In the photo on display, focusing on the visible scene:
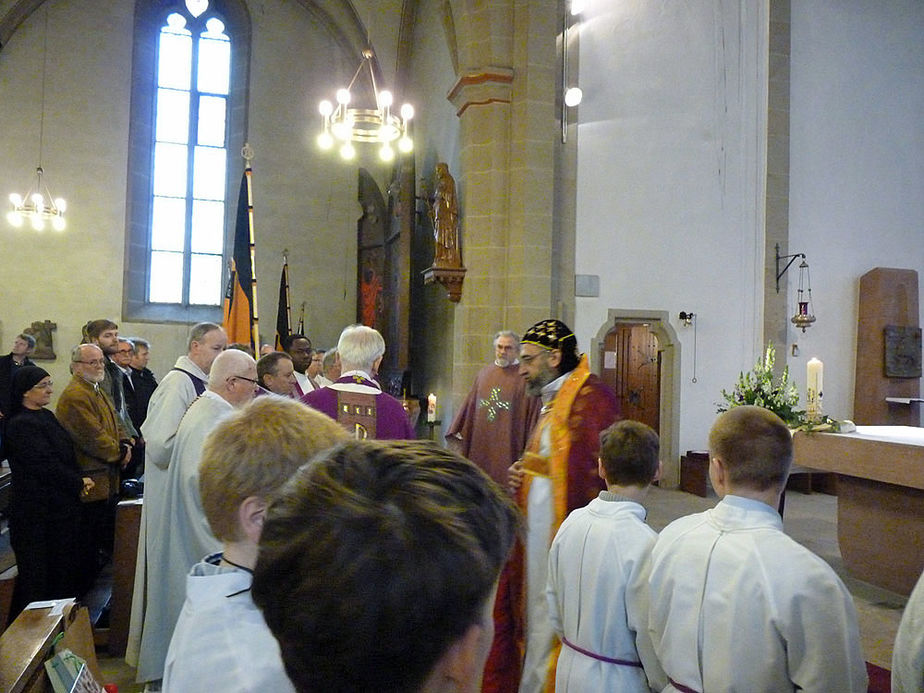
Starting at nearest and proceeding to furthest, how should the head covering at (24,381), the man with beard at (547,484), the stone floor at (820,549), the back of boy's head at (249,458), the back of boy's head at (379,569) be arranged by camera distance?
1. the back of boy's head at (379,569)
2. the back of boy's head at (249,458)
3. the man with beard at (547,484)
4. the stone floor at (820,549)
5. the head covering at (24,381)

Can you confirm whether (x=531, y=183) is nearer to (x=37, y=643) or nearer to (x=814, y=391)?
(x=814, y=391)

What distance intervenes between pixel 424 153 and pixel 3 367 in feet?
20.7

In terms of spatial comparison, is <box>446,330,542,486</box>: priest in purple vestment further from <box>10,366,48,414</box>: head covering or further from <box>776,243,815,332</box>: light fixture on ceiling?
<box>776,243,815,332</box>: light fixture on ceiling

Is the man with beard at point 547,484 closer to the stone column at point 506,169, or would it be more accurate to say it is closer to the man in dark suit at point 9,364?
the stone column at point 506,169

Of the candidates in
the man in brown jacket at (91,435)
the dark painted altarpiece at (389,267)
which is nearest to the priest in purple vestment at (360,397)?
the man in brown jacket at (91,435)

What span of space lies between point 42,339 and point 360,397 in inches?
394

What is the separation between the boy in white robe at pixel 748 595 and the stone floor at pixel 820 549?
9.65 ft

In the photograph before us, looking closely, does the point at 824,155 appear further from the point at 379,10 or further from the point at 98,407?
the point at 98,407

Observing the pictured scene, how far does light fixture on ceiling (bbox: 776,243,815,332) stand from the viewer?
Answer: 980 cm

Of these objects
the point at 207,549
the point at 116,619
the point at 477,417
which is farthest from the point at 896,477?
the point at 116,619

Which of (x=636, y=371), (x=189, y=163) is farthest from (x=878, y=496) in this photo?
(x=189, y=163)

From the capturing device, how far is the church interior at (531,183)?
854cm

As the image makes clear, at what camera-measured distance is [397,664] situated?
2.15ft

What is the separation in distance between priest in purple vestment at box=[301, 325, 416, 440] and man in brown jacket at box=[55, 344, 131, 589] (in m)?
2.17
